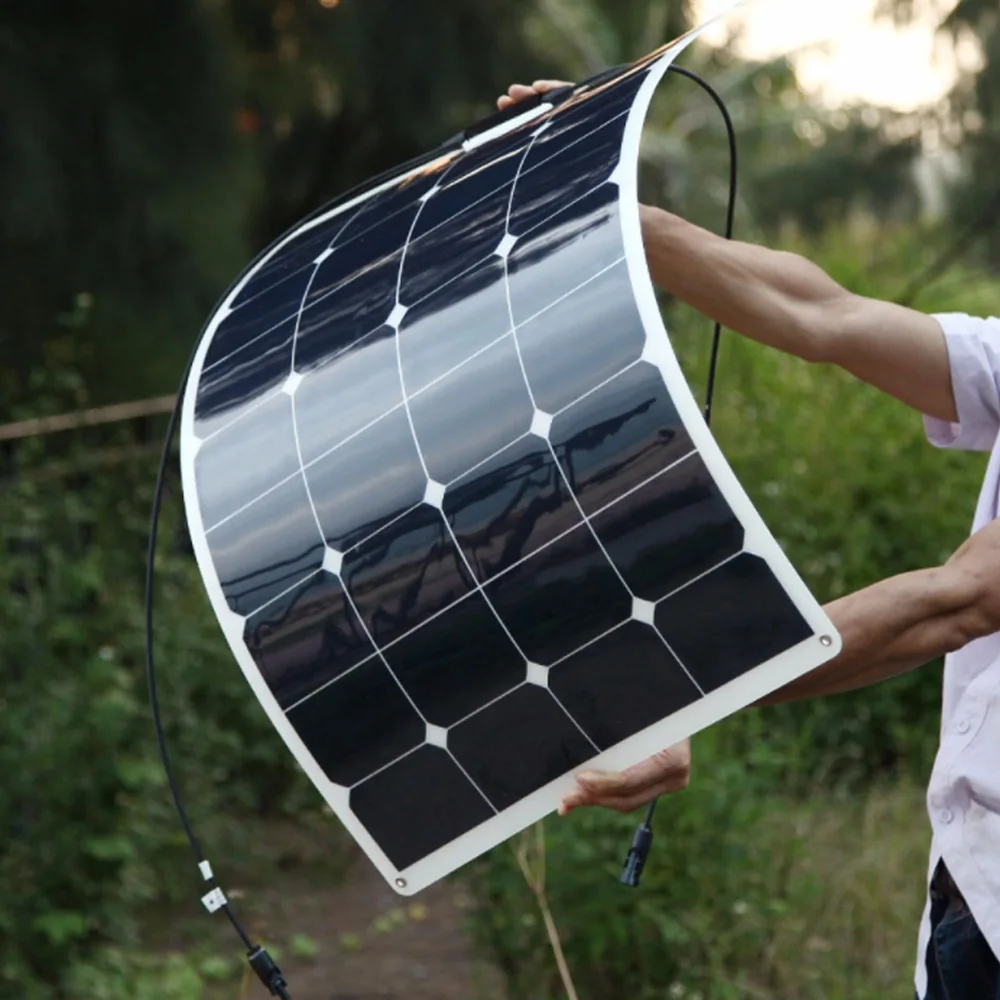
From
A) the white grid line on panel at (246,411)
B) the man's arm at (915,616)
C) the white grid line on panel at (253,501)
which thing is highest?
the white grid line on panel at (246,411)

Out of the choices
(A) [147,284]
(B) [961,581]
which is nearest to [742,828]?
(B) [961,581]

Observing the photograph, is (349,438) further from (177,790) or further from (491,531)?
(177,790)

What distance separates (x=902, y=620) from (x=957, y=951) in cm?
50

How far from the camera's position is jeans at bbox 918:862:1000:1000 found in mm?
2018

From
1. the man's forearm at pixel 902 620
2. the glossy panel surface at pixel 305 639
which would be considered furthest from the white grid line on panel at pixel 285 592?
the man's forearm at pixel 902 620

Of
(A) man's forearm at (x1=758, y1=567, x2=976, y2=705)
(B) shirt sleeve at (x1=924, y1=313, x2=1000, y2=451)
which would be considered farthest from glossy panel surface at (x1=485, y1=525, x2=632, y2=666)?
(B) shirt sleeve at (x1=924, y1=313, x2=1000, y2=451)

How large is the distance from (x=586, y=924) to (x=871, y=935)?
89 cm

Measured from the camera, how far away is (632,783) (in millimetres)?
1718

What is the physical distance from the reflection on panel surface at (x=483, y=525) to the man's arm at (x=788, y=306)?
584mm

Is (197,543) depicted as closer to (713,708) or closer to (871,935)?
(713,708)

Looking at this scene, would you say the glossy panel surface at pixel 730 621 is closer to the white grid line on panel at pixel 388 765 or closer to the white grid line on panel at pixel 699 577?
the white grid line on panel at pixel 699 577

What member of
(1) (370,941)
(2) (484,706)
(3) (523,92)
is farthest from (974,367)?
(1) (370,941)

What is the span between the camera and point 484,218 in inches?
69.7

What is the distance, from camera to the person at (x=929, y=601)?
1.82 metres
